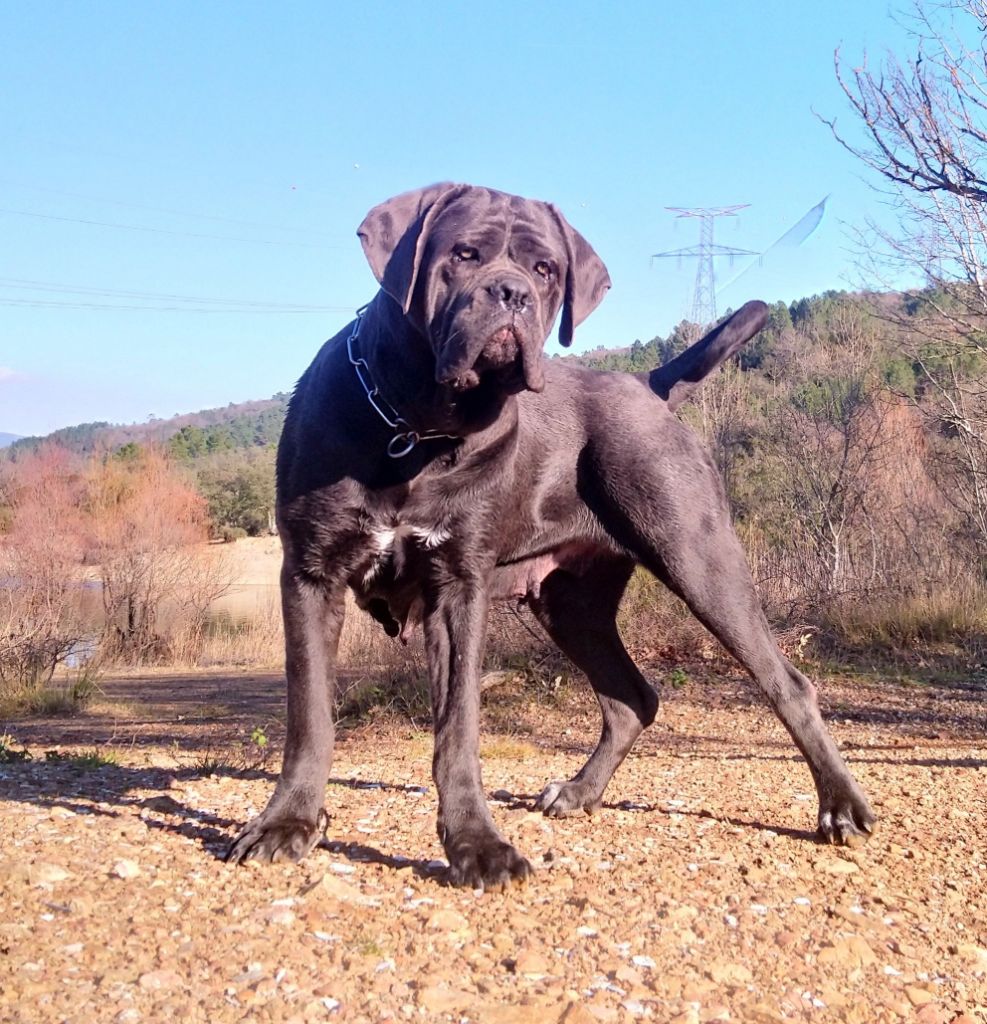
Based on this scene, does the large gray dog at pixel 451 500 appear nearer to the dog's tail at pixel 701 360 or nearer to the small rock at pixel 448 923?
the small rock at pixel 448 923

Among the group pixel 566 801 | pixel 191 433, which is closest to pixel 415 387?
pixel 566 801

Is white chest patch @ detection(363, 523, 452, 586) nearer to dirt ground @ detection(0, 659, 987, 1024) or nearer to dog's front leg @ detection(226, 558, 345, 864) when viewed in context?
dog's front leg @ detection(226, 558, 345, 864)

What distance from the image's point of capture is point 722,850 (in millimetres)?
3557

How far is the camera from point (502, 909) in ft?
9.49

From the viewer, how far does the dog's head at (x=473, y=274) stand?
339 centimetres

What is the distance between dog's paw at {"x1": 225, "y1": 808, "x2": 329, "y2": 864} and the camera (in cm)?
321

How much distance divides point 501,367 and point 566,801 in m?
1.78

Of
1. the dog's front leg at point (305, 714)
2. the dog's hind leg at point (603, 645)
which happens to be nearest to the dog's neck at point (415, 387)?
the dog's front leg at point (305, 714)

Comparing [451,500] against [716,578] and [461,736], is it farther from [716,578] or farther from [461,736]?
[716,578]

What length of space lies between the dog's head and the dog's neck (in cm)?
8

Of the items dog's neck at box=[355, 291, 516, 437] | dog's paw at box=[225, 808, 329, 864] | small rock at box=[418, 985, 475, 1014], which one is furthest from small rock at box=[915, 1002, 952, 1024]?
dog's neck at box=[355, 291, 516, 437]

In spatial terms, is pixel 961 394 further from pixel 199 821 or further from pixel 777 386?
pixel 199 821

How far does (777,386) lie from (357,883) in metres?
19.0

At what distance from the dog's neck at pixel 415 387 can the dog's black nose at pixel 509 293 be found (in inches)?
11.9
